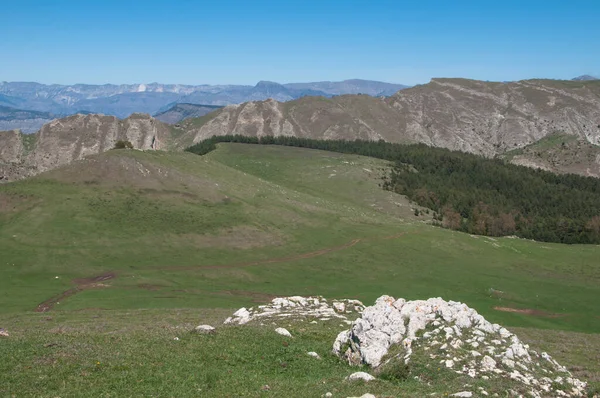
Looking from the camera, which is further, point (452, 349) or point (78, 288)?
point (78, 288)

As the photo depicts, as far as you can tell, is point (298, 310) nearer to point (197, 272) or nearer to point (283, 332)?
point (283, 332)

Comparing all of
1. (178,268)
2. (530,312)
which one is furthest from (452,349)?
(178,268)

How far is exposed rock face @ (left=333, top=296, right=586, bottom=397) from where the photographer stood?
25828mm

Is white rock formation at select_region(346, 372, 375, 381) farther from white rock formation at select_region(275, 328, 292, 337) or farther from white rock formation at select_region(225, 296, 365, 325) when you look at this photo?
white rock formation at select_region(225, 296, 365, 325)

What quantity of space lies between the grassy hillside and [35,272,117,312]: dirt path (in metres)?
0.27

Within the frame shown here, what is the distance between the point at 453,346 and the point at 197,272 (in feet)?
194

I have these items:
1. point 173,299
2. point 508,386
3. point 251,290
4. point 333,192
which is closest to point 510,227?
point 333,192

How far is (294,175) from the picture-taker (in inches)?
7416

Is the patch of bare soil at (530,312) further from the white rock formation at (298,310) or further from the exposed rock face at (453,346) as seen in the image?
the exposed rock face at (453,346)

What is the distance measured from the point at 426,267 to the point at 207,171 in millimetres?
75470

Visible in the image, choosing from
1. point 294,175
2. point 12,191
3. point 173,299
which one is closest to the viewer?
point 173,299

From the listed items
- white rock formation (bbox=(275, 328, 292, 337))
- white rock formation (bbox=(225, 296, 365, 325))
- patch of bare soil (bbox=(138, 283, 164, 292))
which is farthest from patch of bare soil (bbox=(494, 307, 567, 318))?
patch of bare soil (bbox=(138, 283, 164, 292))

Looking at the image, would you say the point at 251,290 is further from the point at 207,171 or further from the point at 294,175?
the point at 294,175

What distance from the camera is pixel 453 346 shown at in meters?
28.1
